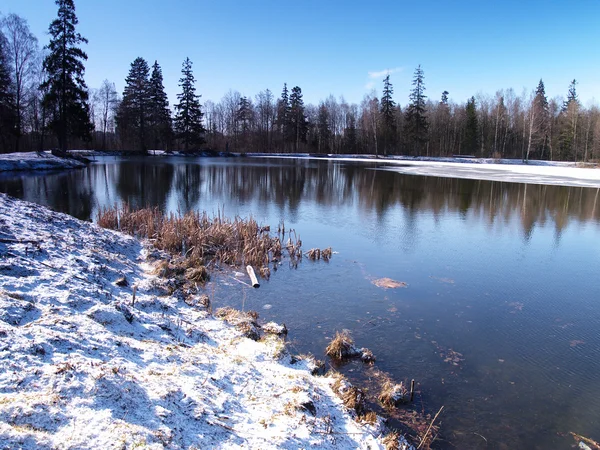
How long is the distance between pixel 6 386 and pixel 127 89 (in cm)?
7042

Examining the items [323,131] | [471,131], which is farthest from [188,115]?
[471,131]

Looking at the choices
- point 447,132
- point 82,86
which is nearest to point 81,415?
point 82,86

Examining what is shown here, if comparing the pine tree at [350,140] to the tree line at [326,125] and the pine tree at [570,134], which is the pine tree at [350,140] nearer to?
the tree line at [326,125]

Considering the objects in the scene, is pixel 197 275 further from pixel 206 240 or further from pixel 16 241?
pixel 16 241

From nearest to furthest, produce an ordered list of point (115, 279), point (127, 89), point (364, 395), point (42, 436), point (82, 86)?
point (42, 436) → point (364, 395) → point (115, 279) → point (82, 86) → point (127, 89)

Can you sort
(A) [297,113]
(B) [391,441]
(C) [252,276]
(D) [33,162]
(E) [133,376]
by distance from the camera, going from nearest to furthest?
(E) [133,376] < (B) [391,441] < (C) [252,276] < (D) [33,162] < (A) [297,113]

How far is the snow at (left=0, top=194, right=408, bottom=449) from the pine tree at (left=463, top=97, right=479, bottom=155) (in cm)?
7807

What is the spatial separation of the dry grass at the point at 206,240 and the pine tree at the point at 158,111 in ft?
187

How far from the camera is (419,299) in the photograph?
28.1 ft

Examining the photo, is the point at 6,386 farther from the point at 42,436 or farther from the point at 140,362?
the point at 140,362

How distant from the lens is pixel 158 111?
2581 inches

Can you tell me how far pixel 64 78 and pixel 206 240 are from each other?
117 feet

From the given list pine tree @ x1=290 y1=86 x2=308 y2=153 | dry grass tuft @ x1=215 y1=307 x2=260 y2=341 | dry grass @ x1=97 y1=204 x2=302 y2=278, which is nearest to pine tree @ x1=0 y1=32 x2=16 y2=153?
dry grass @ x1=97 y1=204 x2=302 y2=278

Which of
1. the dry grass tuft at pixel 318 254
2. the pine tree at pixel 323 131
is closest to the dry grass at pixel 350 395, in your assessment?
the dry grass tuft at pixel 318 254
